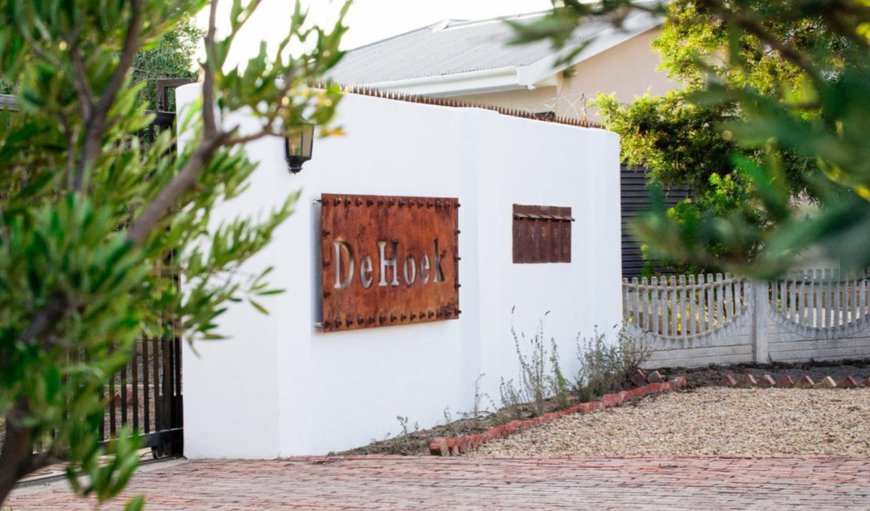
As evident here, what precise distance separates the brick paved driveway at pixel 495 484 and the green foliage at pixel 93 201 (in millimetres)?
4169

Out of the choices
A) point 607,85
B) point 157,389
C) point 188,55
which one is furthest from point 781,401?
point 188,55

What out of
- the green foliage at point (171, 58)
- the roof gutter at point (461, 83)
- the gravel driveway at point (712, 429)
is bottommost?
the gravel driveway at point (712, 429)

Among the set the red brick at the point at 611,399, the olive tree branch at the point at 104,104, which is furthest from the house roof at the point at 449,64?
the olive tree branch at the point at 104,104

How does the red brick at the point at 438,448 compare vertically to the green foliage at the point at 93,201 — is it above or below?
below

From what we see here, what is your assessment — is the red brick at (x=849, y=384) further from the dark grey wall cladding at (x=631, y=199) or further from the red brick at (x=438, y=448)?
the dark grey wall cladding at (x=631, y=199)

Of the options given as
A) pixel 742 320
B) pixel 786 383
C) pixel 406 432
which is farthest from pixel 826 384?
pixel 406 432

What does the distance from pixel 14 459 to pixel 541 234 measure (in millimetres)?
10367

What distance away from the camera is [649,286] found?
637 inches

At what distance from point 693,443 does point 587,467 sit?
6.39ft

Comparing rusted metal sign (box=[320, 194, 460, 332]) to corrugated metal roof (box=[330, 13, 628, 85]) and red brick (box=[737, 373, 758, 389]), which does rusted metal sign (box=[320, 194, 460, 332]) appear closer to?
red brick (box=[737, 373, 758, 389])

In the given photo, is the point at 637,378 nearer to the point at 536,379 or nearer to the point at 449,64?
the point at 536,379

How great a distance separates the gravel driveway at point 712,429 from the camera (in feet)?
33.8

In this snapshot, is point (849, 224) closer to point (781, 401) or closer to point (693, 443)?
point (693, 443)

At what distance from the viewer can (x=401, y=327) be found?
36.1 ft
